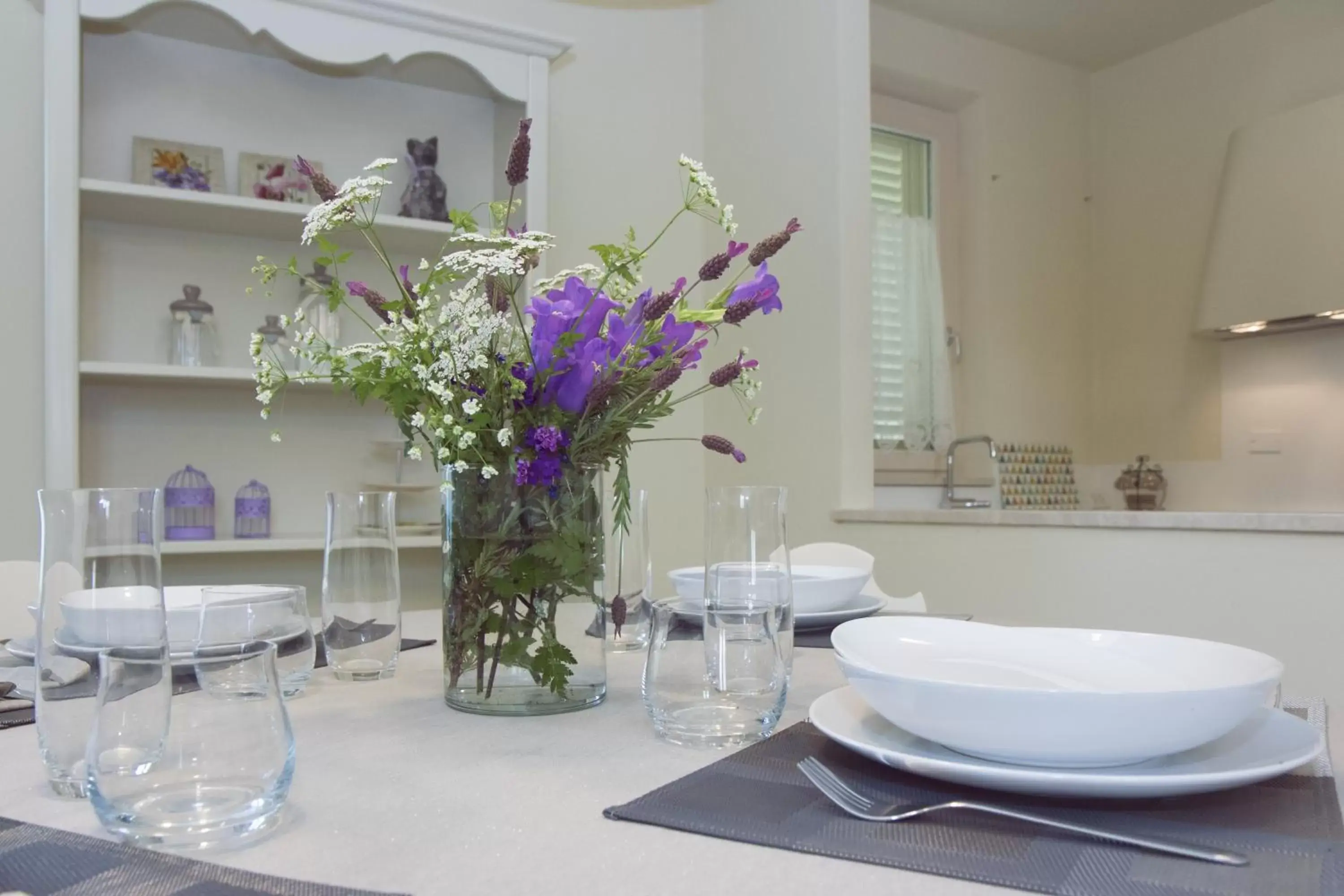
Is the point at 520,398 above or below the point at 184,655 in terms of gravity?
above

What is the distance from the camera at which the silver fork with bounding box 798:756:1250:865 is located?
54 cm

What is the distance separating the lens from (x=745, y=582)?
0.86m

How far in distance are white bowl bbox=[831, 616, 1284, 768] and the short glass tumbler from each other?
60 millimetres

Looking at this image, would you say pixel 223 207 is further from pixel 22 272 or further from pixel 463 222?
pixel 463 222

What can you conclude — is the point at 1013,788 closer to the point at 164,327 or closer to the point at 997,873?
the point at 997,873

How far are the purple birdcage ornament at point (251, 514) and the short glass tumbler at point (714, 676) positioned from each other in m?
2.11

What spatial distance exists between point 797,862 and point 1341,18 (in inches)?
160

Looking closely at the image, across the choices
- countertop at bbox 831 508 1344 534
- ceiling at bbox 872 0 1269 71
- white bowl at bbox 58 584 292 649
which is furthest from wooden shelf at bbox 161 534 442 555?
ceiling at bbox 872 0 1269 71

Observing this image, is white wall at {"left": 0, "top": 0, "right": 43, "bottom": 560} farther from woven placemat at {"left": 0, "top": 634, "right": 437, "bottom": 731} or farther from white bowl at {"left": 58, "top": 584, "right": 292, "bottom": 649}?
white bowl at {"left": 58, "top": 584, "right": 292, "bottom": 649}

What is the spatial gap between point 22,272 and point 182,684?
2.46 metres

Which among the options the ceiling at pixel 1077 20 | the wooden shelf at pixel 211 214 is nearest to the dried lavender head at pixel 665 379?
the wooden shelf at pixel 211 214

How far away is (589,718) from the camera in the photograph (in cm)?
91

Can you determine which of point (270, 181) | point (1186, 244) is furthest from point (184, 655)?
point (1186, 244)

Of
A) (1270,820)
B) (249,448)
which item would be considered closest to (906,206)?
(249,448)
